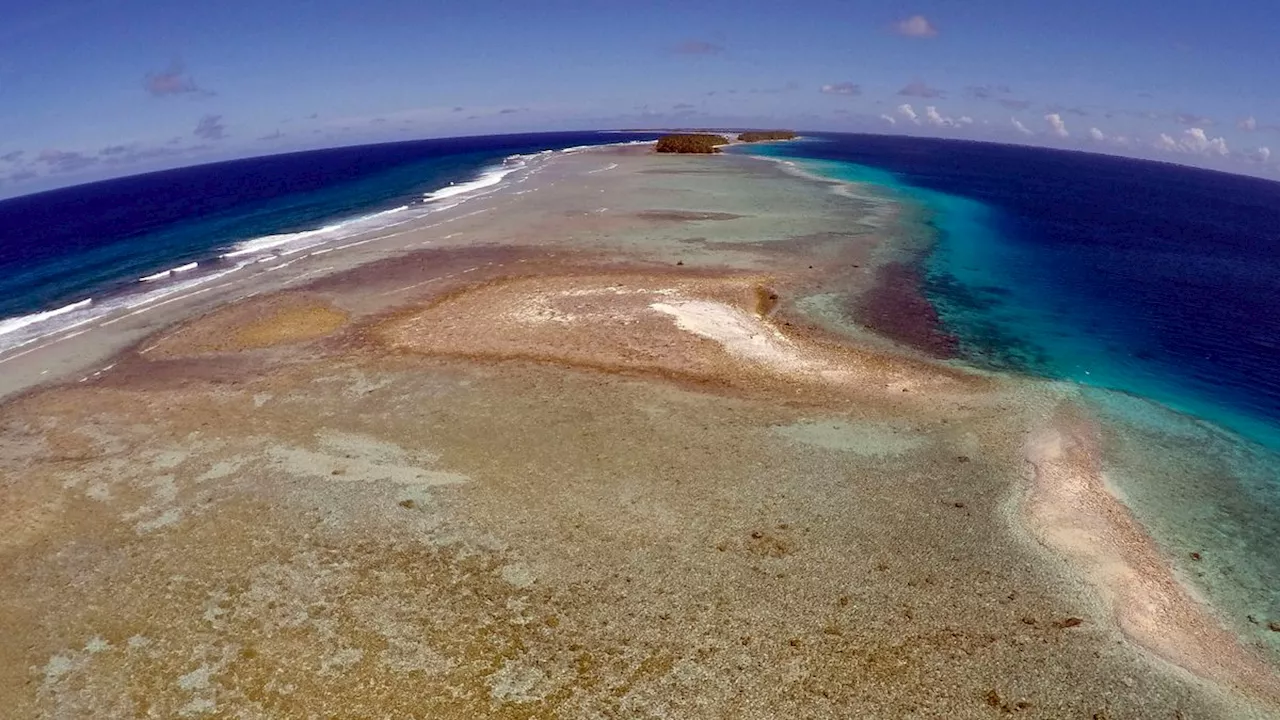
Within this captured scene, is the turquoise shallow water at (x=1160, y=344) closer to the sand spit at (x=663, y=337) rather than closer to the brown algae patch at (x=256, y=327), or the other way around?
the sand spit at (x=663, y=337)

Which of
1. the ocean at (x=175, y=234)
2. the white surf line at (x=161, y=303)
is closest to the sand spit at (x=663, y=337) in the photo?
the white surf line at (x=161, y=303)

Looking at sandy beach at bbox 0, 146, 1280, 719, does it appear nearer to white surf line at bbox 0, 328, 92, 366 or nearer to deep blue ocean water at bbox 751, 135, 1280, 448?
white surf line at bbox 0, 328, 92, 366

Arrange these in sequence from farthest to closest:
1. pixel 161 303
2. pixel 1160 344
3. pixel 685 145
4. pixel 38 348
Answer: pixel 685 145
pixel 161 303
pixel 1160 344
pixel 38 348

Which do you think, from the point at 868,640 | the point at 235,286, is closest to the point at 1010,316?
the point at 868,640

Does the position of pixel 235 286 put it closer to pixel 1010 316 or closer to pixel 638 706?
pixel 638 706

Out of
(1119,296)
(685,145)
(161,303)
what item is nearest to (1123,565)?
(1119,296)

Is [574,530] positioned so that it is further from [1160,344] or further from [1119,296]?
[1119,296]
